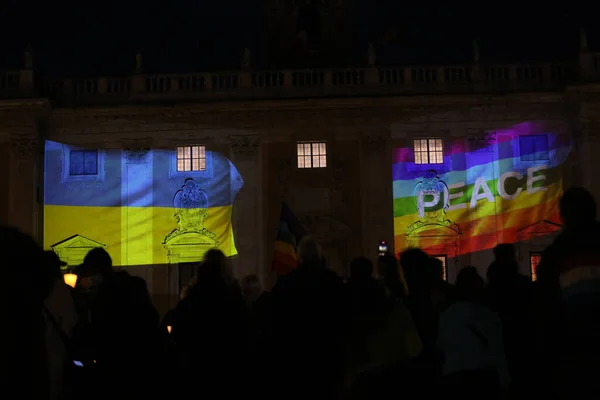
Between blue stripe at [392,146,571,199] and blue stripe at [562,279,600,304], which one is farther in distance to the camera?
blue stripe at [392,146,571,199]

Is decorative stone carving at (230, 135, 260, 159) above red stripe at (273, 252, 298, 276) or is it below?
above

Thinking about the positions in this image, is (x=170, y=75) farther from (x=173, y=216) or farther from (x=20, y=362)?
(x=20, y=362)

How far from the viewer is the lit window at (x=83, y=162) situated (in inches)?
1047

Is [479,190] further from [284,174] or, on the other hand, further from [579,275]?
[579,275]

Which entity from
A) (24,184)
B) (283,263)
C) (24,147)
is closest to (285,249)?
(283,263)

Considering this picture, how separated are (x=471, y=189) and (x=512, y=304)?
18.3 metres

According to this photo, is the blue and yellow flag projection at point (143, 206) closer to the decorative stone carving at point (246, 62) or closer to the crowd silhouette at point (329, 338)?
the decorative stone carving at point (246, 62)

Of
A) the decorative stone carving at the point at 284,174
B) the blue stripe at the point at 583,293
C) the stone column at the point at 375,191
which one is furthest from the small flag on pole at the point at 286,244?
the blue stripe at the point at 583,293

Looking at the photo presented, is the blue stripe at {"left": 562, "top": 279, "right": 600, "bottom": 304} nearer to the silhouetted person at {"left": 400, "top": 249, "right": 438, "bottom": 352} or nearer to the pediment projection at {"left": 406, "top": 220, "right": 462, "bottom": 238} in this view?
the silhouetted person at {"left": 400, "top": 249, "right": 438, "bottom": 352}

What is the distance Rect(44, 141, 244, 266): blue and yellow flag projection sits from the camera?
26.0 m

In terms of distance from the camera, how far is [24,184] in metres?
26.1

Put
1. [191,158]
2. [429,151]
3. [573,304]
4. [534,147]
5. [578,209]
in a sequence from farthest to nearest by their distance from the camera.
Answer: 1. [191,158]
2. [429,151]
3. [534,147]
4. [578,209]
5. [573,304]

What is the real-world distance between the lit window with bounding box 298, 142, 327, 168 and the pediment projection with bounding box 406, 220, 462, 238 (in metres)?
3.74

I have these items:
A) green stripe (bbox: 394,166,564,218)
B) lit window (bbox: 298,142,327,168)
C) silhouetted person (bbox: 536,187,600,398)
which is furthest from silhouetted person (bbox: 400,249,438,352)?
lit window (bbox: 298,142,327,168)
